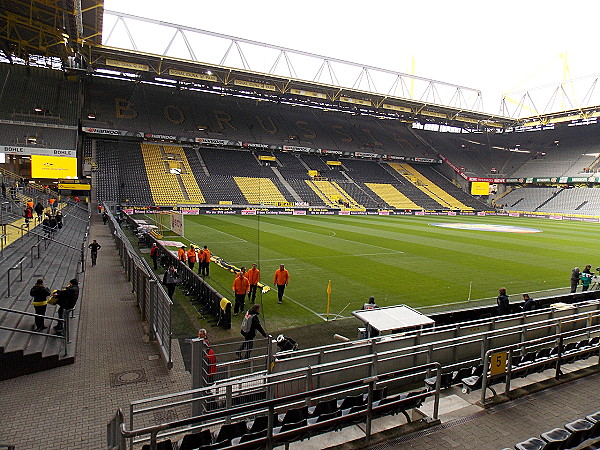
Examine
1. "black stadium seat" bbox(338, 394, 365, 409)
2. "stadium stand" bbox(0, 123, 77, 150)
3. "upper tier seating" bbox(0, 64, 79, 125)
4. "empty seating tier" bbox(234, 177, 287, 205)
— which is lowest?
"black stadium seat" bbox(338, 394, 365, 409)

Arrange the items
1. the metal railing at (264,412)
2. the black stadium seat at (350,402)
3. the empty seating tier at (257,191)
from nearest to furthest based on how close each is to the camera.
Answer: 1. the metal railing at (264,412)
2. the black stadium seat at (350,402)
3. the empty seating tier at (257,191)

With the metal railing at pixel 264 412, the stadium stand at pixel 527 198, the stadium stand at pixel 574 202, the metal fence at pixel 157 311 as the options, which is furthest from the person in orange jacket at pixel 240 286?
the stadium stand at pixel 527 198

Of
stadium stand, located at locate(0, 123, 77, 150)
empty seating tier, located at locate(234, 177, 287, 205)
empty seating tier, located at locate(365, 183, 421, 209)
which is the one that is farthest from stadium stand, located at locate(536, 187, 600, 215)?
stadium stand, located at locate(0, 123, 77, 150)

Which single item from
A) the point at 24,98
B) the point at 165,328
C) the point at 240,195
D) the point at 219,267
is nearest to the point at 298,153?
the point at 240,195

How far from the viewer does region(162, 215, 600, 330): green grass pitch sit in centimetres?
1422

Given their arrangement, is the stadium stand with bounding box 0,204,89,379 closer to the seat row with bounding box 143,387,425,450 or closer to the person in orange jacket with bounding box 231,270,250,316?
the person in orange jacket with bounding box 231,270,250,316

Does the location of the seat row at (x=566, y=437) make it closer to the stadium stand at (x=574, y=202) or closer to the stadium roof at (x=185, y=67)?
the stadium roof at (x=185, y=67)

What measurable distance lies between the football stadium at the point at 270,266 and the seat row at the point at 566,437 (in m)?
0.03

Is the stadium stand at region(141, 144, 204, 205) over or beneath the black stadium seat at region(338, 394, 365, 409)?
over

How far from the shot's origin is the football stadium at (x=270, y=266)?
5871 millimetres

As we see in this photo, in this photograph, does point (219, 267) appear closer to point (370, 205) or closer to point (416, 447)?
point (416, 447)

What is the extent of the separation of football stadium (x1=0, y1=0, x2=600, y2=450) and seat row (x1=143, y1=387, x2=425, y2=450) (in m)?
0.03

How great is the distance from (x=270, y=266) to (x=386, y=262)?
612 centimetres

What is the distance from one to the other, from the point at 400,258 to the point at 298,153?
4693cm
